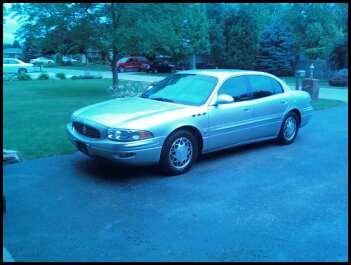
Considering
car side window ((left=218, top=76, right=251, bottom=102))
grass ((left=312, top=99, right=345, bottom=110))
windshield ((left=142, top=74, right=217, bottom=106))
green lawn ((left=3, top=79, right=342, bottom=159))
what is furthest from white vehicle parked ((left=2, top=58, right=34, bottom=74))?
car side window ((left=218, top=76, right=251, bottom=102))

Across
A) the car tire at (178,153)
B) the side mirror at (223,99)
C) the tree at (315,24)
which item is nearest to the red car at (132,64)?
the tree at (315,24)

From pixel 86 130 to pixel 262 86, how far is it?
3209 mm

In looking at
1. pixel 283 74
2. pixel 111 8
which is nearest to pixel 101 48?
pixel 111 8

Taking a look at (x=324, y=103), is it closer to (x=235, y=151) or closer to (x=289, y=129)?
(x=289, y=129)

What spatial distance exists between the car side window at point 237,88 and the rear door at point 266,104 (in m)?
0.14

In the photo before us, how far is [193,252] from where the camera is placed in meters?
3.71

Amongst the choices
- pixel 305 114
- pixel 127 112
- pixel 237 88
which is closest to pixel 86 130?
pixel 127 112

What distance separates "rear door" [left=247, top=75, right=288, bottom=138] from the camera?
708 cm

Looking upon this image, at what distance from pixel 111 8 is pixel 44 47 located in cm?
351

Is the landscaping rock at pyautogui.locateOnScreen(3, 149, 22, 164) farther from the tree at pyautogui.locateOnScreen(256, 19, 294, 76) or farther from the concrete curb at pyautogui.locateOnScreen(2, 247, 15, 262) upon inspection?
the tree at pyautogui.locateOnScreen(256, 19, 294, 76)

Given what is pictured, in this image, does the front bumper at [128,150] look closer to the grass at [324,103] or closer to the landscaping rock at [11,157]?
the landscaping rock at [11,157]

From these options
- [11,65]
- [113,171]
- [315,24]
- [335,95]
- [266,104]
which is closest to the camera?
[113,171]

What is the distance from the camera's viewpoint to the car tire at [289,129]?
7684 millimetres

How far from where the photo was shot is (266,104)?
7.21 m
